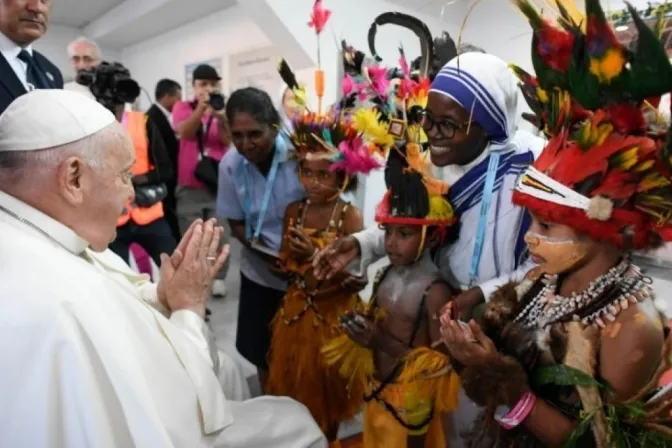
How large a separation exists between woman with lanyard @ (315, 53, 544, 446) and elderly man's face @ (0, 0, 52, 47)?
1441 millimetres

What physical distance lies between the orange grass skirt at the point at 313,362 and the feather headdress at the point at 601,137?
1.08 m

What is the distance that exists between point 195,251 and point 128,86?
58.6 inches

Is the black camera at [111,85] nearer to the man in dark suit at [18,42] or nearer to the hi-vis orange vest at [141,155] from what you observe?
the hi-vis orange vest at [141,155]

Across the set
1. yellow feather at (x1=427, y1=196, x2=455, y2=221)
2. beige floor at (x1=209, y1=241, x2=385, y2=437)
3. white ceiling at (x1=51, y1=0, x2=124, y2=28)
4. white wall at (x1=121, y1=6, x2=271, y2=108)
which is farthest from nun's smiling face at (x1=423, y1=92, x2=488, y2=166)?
white ceiling at (x1=51, y1=0, x2=124, y2=28)

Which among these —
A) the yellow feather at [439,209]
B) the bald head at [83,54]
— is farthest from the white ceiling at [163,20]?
the yellow feather at [439,209]

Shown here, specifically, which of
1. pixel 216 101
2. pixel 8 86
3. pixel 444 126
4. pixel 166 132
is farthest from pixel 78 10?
pixel 444 126

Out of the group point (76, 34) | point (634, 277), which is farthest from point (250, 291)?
point (76, 34)

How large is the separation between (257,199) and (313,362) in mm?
707

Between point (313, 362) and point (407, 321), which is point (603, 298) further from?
point (313, 362)

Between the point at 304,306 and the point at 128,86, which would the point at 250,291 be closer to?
the point at 304,306

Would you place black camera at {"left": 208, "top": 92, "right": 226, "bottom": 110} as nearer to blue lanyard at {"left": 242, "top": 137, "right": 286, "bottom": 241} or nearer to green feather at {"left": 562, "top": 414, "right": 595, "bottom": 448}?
blue lanyard at {"left": 242, "top": 137, "right": 286, "bottom": 241}

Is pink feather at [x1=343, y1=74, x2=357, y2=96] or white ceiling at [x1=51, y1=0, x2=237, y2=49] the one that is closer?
pink feather at [x1=343, y1=74, x2=357, y2=96]

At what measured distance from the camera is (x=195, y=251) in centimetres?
141

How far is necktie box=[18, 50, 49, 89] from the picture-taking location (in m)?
1.96
